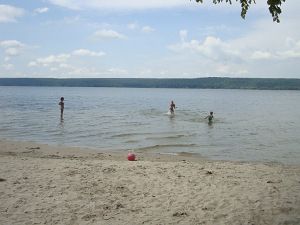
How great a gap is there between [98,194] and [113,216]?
1.38 metres

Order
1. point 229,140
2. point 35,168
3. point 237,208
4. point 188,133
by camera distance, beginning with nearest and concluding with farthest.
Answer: point 237,208
point 35,168
point 229,140
point 188,133

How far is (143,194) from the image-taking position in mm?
8914

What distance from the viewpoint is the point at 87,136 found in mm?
22531

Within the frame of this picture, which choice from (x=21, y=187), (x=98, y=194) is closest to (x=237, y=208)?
(x=98, y=194)

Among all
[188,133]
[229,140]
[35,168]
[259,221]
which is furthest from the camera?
[188,133]

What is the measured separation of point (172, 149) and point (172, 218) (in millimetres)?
11249

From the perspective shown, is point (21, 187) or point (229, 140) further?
point (229, 140)

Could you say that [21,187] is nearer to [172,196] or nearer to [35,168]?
[35,168]

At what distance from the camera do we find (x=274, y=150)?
19062 millimetres

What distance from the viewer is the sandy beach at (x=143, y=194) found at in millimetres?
7434

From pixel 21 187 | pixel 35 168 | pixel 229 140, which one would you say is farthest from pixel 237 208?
pixel 229 140

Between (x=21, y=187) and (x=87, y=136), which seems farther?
(x=87, y=136)

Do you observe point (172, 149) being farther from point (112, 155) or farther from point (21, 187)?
point (21, 187)

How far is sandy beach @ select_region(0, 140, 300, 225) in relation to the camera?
293 inches
